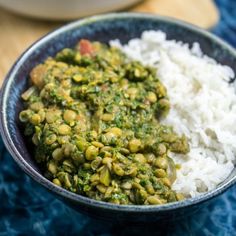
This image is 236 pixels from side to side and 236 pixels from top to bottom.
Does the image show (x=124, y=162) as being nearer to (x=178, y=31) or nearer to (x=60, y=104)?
(x=60, y=104)

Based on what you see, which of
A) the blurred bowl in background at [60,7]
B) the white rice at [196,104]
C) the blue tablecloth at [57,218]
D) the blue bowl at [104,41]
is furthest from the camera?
the blurred bowl in background at [60,7]

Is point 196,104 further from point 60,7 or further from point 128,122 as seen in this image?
point 60,7

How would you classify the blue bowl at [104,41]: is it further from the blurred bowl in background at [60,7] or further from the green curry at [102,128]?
the blurred bowl in background at [60,7]

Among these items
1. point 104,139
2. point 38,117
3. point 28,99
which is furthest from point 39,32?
point 104,139

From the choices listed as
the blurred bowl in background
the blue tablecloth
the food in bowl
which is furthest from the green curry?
the blurred bowl in background

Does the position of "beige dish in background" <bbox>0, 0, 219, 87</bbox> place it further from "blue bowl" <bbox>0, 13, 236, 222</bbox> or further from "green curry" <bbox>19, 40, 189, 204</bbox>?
"green curry" <bbox>19, 40, 189, 204</bbox>

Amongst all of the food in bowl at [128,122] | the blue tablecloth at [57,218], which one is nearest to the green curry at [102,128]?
the food in bowl at [128,122]
